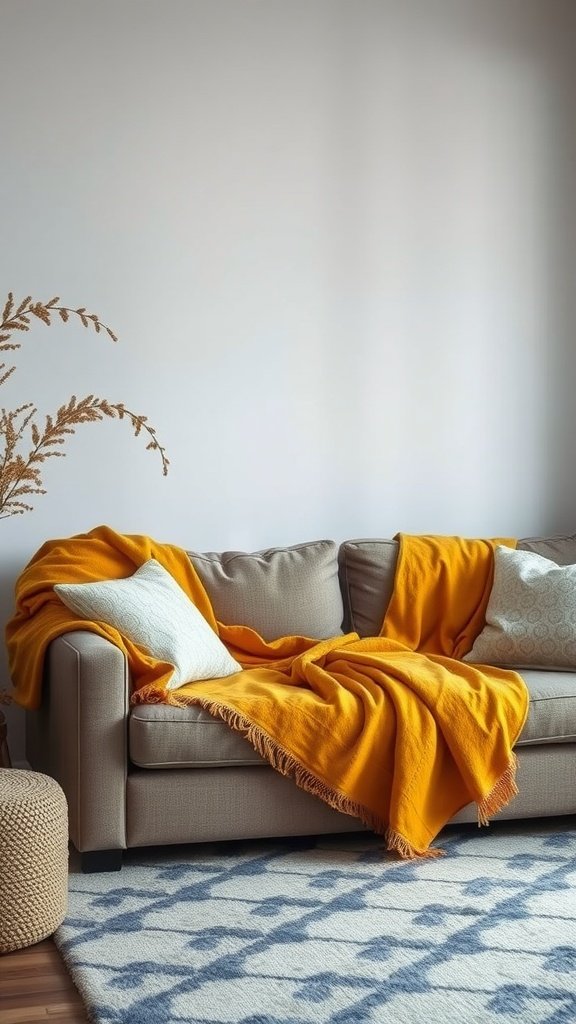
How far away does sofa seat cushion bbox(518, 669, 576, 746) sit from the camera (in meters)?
3.19

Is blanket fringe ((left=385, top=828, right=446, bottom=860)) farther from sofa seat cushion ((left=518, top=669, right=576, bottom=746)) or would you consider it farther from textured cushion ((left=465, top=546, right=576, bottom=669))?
textured cushion ((left=465, top=546, right=576, bottom=669))

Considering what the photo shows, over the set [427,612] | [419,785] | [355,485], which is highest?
[355,485]

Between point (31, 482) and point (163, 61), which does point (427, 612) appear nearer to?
point (31, 482)

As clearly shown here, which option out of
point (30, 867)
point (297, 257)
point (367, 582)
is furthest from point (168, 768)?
point (297, 257)


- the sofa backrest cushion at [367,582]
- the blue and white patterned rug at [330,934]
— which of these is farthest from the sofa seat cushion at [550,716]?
the sofa backrest cushion at [367,582]

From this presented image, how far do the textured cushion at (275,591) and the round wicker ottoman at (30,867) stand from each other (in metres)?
1.25

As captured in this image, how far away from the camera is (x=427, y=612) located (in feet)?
12.7

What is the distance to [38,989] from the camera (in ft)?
7.43

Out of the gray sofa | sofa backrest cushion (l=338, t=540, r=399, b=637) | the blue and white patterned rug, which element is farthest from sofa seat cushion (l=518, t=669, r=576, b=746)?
sofa backrest cushion (l=338, t=540, r=399, b=637)

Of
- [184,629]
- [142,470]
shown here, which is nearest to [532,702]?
[184,629]

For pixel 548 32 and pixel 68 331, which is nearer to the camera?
pixel 68 331

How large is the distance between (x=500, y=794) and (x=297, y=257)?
6.71 feet

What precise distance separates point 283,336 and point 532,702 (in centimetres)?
165

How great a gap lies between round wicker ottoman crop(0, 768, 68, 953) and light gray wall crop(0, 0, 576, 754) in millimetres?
1429
